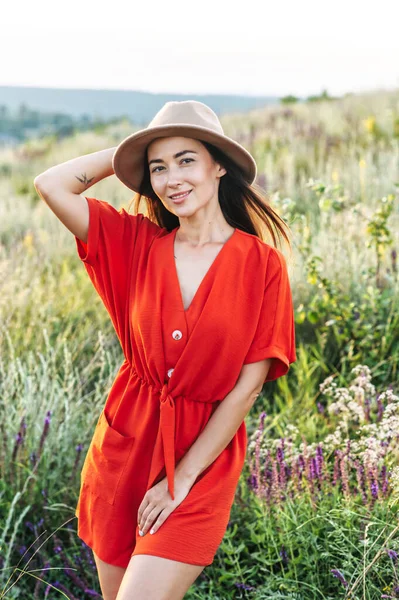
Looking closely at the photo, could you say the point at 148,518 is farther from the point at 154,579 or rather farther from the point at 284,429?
the point at 284,429

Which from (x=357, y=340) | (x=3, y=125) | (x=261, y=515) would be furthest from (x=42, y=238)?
(x=3, y=125)

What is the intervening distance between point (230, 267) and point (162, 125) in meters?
0.49

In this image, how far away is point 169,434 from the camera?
2.23m

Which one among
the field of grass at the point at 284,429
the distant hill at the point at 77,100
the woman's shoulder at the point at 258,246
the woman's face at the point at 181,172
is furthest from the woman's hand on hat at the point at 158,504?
the distant hill at the point at 77,100

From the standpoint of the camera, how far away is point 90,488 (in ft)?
7.89

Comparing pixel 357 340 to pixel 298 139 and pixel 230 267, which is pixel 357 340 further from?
pixel 298 139

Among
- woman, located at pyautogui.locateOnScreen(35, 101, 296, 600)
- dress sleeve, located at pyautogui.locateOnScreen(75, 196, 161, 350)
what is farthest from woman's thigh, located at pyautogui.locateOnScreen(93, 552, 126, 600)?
dress sleeve, located at pyautogui.locateOnScreen(75, 196, 161, 350)

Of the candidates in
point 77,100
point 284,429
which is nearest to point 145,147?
point 284,429

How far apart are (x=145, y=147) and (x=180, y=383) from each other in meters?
0.80

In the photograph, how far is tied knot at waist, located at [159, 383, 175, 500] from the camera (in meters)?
2.21

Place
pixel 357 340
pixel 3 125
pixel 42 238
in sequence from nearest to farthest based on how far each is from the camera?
pixel 357 340 < pixel 42 238 < pixel 3 125

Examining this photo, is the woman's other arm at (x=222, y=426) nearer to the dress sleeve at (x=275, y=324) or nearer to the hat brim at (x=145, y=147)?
the dress sleeve at (x=275, y=324)

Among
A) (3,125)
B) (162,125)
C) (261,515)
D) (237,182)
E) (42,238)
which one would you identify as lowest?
(261,515)

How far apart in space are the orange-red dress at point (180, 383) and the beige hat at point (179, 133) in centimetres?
24
